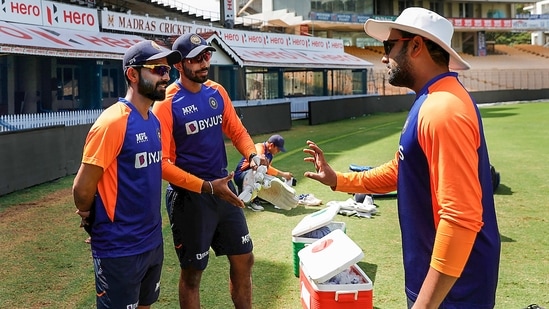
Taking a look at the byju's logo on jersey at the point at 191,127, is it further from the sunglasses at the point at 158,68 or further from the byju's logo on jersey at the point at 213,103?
the sunglasses at the point at 158,68

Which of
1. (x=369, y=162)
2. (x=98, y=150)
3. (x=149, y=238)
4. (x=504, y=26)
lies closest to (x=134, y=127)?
(x=98, y=150)

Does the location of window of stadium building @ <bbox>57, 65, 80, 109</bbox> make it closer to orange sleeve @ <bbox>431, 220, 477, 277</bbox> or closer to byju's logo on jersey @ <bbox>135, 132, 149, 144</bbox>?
byju's logo on jersey @ <bbox>135, 132, 149, 144</bbox>

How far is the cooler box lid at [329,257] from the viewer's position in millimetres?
4109

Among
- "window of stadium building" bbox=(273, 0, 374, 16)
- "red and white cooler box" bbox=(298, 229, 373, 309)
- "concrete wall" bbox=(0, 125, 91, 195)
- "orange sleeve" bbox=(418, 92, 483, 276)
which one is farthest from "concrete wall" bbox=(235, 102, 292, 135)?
"window of stadium building" bbox=(273, 0, 374, 16)

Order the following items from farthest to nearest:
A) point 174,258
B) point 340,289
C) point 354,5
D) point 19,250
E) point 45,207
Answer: point 354,5, point 45,207, point 19,250, point 174,258, point 340,289

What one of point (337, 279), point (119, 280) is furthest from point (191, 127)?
point (337, 279)

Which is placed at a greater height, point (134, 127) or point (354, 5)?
point (354, 5)

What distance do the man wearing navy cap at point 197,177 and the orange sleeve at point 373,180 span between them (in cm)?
111

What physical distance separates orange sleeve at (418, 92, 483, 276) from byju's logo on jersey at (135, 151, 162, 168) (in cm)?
180

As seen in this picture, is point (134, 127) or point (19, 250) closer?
point (134, 127)

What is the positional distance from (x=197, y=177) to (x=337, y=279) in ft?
4.20

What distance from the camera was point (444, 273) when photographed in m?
2.22

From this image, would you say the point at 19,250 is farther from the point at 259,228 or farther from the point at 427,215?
the point at 427,215

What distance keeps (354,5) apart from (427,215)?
208 feet
